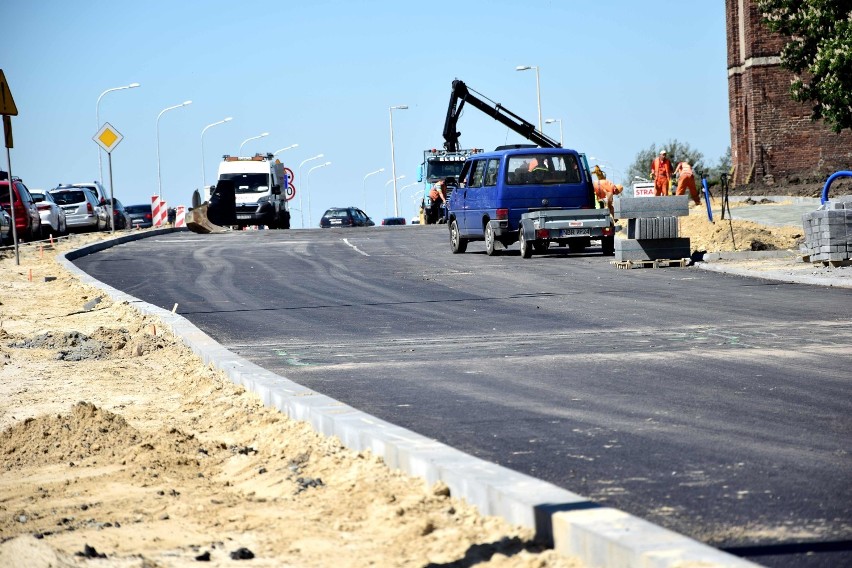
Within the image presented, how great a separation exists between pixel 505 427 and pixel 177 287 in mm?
14030

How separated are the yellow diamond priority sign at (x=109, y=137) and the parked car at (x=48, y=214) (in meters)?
7.87

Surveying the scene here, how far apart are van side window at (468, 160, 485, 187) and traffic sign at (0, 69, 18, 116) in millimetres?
9756

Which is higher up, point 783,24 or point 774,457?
point 783,24

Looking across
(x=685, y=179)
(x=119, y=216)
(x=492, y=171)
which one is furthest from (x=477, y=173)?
(x=119, y=216)

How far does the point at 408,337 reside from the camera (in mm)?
12625

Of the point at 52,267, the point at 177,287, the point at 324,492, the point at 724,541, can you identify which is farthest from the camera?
the point at 52,267

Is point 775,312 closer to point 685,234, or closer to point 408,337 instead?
point 408,337

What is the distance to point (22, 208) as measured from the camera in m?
35.9

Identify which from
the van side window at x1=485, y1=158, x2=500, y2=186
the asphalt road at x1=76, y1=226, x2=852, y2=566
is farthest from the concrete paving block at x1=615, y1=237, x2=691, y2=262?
the van side window at x1=485, y1=158, x2=500, y2=186

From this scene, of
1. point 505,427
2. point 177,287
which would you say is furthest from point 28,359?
point 177,287

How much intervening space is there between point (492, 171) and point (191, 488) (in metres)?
21.1

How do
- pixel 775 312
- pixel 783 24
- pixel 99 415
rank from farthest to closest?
pixel 783 24
pixel 775 312
pixel 99 415

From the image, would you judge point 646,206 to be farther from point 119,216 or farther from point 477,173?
point 119,216

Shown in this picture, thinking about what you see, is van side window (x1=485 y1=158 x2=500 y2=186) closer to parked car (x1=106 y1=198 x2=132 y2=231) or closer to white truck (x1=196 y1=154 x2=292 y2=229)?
white truck (x1=196 y1=154 x2=292 y2=229)
